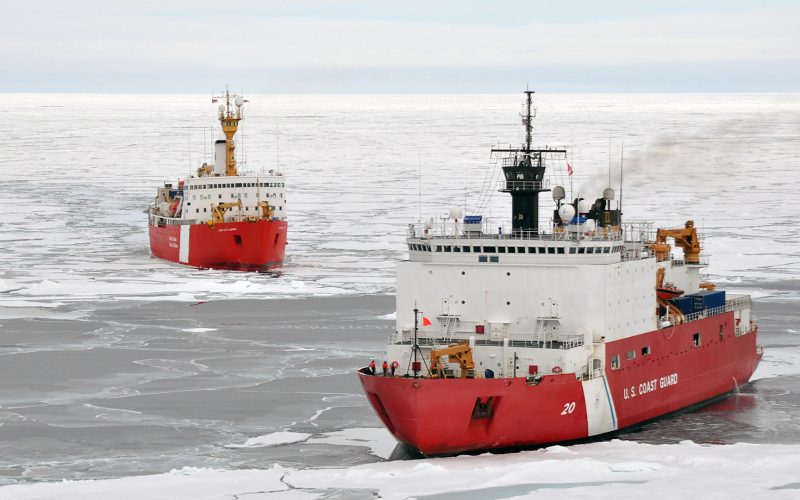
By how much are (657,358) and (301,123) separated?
13302 centimetres

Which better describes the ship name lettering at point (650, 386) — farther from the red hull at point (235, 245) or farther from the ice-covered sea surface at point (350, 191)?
the red hull at point (235, 245)

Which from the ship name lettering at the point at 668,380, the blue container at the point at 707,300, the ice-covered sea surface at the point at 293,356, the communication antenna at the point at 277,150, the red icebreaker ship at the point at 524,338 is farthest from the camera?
the communication antenna at the point at 277,150

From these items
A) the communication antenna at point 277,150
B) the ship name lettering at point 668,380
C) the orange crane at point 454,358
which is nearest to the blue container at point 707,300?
the ship name lettering at point 668,380

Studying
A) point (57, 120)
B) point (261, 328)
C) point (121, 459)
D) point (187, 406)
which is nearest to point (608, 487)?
point (121, 459)

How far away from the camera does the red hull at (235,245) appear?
51.6 metres

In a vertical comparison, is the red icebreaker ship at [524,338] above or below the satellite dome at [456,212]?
below

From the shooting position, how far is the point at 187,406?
25312mm

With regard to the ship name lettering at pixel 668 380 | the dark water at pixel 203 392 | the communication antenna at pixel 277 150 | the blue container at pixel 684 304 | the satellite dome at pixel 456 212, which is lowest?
the dark water at pixel 203 392

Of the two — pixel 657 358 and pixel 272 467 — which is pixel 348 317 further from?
pixel 272 467

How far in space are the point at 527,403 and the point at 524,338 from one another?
63.6 inches

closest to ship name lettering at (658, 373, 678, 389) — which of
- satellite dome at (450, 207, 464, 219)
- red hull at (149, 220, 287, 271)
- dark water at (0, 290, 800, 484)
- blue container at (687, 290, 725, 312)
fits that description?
dark water at (0, 290, 800, 484)

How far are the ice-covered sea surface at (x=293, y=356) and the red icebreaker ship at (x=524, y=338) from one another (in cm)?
56

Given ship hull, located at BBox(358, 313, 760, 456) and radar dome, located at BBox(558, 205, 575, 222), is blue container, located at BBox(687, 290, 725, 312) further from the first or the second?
radar dome, located at BBox(558, 205, 575, 222)

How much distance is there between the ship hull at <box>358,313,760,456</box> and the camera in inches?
825
